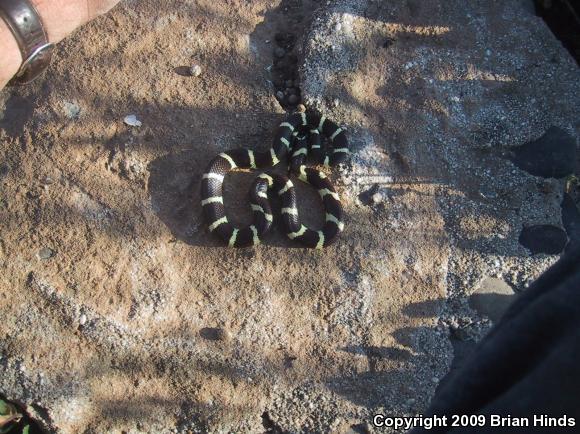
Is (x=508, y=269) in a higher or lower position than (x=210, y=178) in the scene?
lower

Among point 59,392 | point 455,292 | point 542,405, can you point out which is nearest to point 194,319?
point 59,392

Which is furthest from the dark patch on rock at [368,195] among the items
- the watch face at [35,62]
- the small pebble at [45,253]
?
the watch face at [35,62]

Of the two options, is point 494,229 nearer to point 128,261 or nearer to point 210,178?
point 210,178

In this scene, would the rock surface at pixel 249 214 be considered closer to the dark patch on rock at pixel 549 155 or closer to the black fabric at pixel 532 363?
the dark patch on rock at pixel 549 155

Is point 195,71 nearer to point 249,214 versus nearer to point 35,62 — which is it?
point 249,214

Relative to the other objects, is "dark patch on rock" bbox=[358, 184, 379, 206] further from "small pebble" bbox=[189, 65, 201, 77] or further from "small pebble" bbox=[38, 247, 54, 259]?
"small pebble" bbox=[38, 247, 54, 259]

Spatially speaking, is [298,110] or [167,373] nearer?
[167,373]
